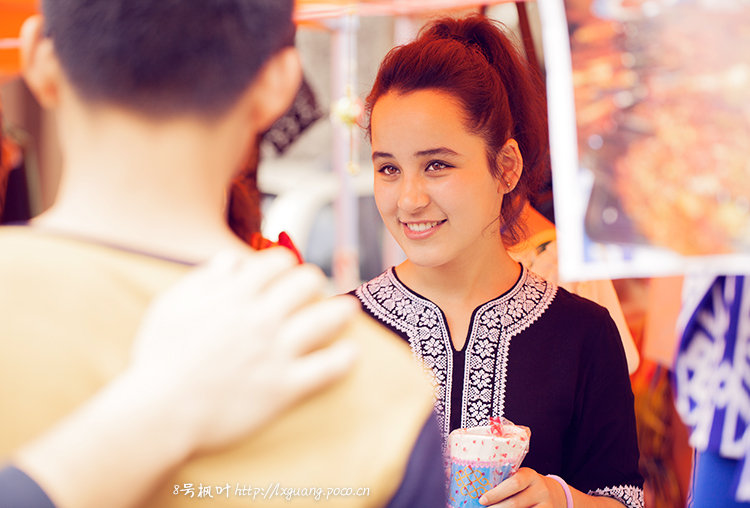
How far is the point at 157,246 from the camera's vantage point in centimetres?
58

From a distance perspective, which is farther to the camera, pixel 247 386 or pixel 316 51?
pixel 316 51

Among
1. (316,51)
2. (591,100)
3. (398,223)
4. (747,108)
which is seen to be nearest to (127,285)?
(398,223)

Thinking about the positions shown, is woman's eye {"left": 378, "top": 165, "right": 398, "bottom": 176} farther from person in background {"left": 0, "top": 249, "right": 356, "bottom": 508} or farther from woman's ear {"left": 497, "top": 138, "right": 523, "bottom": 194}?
person in background {"left": 0, "top": 249, "right": 356, "bottom": 508}

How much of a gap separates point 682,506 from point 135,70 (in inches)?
Result: 105

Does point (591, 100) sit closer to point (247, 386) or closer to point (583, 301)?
point (583, 301)

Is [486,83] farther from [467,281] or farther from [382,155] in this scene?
[467,281]

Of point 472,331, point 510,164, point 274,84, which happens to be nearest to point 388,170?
point 510,164

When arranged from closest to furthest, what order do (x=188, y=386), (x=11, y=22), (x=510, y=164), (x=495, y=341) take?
(x=188, y=386) < (x=495, y=341) < (x=510, y=164) < (x=11, y=22)

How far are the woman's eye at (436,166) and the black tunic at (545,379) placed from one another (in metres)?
0.28

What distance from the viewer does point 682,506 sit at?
2711 mm

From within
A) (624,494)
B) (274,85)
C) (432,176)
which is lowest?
(624,494)

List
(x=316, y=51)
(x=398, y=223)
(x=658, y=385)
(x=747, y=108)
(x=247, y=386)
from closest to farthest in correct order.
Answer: (x=247, y=386)
(x=747, y=108)
(x=398, y=223)
(x=658, y=385)
(x=316, y=51)

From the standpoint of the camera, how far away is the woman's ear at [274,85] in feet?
2.00

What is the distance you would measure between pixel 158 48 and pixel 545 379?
117 centimetres
